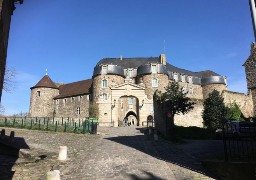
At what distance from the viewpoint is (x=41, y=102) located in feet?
173

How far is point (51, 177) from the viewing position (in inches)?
267

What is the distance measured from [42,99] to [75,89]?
6916mm

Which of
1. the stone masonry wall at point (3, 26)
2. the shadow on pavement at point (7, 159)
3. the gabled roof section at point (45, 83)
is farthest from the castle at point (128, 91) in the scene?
the stone masonry wall at point (3, 26)

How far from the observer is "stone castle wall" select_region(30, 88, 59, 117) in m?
52.2

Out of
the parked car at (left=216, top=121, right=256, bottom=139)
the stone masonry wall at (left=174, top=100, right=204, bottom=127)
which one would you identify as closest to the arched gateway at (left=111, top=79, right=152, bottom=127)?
the stone masonry wall at (left=174, top=100, right=204, bottom=127)

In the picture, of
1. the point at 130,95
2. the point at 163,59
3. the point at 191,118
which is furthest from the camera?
the point at 163,59

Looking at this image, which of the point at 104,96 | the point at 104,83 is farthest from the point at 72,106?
the point at 104,83

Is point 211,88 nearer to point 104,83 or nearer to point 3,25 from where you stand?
point 104,83

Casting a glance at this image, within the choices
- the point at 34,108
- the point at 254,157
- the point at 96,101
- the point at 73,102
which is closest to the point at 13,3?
the point at 254,157

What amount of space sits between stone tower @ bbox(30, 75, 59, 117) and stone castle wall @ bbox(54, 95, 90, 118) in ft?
4.71

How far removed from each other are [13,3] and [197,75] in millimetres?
48126

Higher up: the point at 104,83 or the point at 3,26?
the point at 104,83

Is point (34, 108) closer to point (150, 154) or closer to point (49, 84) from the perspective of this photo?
point (49, 84)

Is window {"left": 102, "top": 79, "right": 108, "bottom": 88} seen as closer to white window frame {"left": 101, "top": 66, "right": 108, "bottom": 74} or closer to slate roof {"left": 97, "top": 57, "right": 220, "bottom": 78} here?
white window frame {"left": 101, "top": 66, "right": 108, "bottom": 74}
